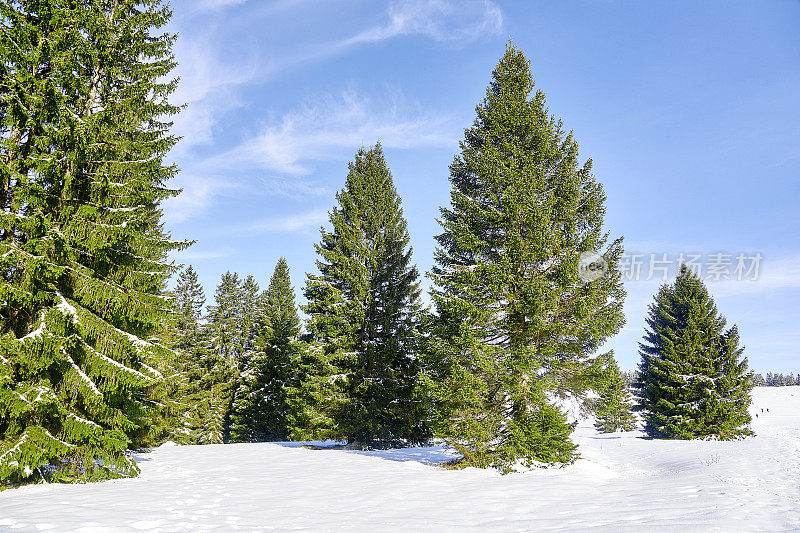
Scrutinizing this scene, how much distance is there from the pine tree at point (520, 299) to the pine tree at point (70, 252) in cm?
835

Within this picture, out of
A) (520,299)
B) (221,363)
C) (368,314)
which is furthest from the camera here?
(221,363)

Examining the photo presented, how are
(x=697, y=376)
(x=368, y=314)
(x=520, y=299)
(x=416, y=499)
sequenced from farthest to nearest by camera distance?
(x=697, y=376) → (x=368, y=314) → (x=520, y=299) → (x=416, y=499)

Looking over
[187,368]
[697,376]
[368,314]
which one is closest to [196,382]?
[187,368]

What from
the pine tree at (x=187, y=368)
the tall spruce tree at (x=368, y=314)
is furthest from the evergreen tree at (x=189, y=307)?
the tall spruce tree at (x=368, y=314)

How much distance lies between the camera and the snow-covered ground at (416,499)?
6.15 metres

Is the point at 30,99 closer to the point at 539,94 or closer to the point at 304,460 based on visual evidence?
the point at 304,460

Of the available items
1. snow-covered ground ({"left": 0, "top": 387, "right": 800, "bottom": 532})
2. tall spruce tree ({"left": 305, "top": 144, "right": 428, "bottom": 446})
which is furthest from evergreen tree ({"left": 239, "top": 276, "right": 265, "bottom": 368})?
snow-covered ground ({"left": 0, "top": 387, "right": 800, "bottom": 532})

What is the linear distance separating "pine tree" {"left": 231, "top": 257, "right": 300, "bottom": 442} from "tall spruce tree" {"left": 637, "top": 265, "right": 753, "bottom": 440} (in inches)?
1010

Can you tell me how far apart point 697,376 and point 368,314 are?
68.2 ft

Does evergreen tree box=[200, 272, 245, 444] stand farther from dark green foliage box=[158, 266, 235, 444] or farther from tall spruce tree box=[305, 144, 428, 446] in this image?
tall spruce tree box=[305, 144, 428, 446]

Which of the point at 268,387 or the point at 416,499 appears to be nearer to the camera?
the point at 416,499

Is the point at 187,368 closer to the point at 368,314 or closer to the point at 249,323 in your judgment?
the point at 249,323

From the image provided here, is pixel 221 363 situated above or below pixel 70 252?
below

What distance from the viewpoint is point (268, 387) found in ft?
113
